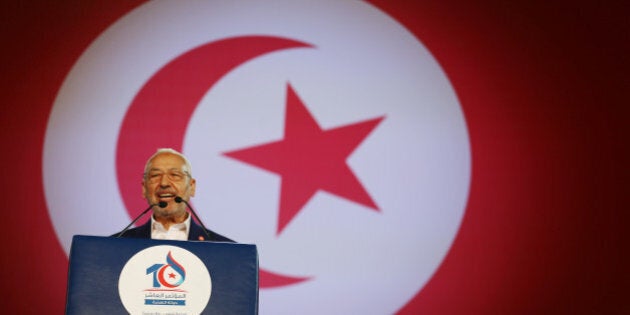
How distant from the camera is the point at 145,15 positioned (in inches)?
140

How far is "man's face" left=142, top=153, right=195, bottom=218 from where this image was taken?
2.66m

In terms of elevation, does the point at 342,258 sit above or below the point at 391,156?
below

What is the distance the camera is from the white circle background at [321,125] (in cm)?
337

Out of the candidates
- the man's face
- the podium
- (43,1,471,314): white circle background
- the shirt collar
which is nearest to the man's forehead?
the man's face

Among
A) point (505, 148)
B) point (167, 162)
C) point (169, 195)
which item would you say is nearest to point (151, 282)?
point (169, 195)

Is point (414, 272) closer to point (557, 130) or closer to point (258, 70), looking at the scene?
point (557, 130)

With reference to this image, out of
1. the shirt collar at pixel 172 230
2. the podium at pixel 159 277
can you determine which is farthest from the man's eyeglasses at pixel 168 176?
the podium at pixel 159 277

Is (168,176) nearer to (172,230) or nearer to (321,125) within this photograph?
(172,230)

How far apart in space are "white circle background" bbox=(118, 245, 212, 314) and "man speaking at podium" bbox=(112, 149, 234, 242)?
0.98 m

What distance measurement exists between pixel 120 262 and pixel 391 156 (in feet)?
6.70

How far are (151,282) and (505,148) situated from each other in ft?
7.67

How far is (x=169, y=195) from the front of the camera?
264cm

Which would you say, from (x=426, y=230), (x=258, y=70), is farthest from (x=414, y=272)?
(x=258, y=70)

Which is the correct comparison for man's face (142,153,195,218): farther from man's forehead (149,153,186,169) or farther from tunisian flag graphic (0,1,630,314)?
tunisian flag graphic (0,1,630,314)
